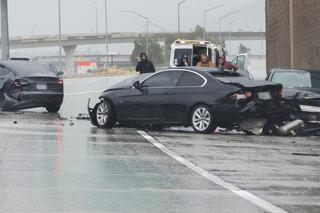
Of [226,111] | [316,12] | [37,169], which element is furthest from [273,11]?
[37,169]

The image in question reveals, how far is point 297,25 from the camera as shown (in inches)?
1137

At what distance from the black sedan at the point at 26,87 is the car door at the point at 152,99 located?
14.3 ft

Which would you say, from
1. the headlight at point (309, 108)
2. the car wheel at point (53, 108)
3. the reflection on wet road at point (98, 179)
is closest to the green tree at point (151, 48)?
the car wheel at point (53, 108)

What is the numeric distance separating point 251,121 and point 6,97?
25.1ft

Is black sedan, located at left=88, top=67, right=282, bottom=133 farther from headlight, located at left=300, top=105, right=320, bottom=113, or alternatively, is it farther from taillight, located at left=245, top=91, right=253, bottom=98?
headlight, located at left=300, top=105, right=320, bottom=113

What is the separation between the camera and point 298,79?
53.5ft

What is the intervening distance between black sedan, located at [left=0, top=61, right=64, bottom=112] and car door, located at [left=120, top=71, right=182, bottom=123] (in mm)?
4361

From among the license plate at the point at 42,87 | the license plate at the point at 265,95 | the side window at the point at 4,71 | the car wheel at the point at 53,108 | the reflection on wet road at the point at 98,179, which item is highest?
the side window at the point at 4,71

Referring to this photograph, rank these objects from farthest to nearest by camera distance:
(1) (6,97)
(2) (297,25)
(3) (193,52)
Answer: (3) (193,52) < (2) (297,25) < (1) (6,97)

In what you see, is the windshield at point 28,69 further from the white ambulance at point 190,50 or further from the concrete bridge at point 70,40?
the concrete bridge at point 70,40

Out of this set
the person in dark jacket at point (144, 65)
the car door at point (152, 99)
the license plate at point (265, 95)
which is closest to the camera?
the license plate at point (265, 95)

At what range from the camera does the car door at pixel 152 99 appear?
15.2m

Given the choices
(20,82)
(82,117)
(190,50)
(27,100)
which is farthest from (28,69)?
(190,50)

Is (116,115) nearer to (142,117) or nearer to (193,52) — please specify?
(142,117)
